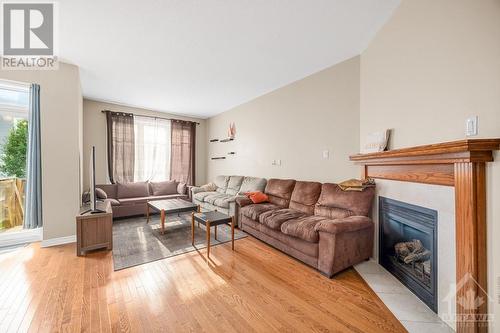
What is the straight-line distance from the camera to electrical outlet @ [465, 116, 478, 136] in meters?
1.32

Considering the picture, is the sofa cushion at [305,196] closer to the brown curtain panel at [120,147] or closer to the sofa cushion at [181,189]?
the sofa cushion at [181,189]

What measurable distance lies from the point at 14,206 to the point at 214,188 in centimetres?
358

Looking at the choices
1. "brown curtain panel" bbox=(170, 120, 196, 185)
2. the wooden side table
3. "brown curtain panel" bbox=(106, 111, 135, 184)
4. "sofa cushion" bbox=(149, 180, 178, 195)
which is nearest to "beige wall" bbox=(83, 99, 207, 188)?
"brown curtain panel" bbox=(106, 111, 135, 184)

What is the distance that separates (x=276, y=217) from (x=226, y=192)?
238 centimetres

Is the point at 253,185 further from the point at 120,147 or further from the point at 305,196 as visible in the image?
the point at 120,147

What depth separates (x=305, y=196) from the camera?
10.7 ft

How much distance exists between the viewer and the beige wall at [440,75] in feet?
4.03

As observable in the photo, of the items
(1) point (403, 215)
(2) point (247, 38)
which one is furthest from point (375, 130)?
(2) point (247, 38)

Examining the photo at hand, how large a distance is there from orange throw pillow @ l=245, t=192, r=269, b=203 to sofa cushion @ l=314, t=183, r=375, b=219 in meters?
1.06

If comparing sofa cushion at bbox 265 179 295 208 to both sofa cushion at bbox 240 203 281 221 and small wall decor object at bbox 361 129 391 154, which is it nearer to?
sofa cushion at bbox 240 203 281 221

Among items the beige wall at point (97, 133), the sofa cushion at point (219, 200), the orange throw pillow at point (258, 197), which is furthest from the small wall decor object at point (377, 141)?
the beige wall at point (97, 133)

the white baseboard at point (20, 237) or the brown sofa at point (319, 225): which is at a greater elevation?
the brown sofa at point (319, 225)

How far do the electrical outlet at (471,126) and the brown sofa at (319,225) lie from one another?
1.26 m

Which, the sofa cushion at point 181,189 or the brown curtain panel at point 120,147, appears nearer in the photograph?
the brown curtain panel at point 120,147
